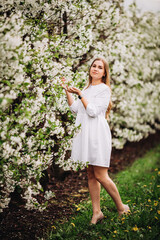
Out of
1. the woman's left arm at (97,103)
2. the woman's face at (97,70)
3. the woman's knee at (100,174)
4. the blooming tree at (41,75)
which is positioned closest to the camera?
the blooming tree at (41,75)

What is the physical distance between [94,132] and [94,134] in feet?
0.08

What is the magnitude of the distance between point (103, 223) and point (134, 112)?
15.0ft

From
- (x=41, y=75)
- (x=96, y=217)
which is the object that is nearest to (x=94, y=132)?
(x=41, y=75)

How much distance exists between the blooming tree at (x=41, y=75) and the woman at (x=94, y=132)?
0.16 meters

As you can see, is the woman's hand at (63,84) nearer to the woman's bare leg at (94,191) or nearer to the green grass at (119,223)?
the woman's bare leg at (94,191)

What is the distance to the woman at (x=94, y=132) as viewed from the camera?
9.93 ft

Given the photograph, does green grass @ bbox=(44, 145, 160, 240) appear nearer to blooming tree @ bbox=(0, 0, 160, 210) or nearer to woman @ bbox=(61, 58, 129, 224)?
woman @ bbox=(61, 58, 129, 224)

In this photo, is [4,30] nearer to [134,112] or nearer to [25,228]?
[25,228]

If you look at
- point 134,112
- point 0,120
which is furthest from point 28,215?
point 134,112

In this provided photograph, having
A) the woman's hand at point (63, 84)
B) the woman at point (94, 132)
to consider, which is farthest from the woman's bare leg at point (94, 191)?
the woman's hand at point (63, 84)

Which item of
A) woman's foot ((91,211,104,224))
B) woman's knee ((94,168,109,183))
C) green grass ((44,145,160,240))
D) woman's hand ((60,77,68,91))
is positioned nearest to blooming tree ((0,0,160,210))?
woman's hand ((60,77,68,91))

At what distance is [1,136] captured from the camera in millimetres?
2033

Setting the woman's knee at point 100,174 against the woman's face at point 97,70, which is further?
the woman's face at point 97,70

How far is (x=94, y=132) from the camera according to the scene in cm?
308
